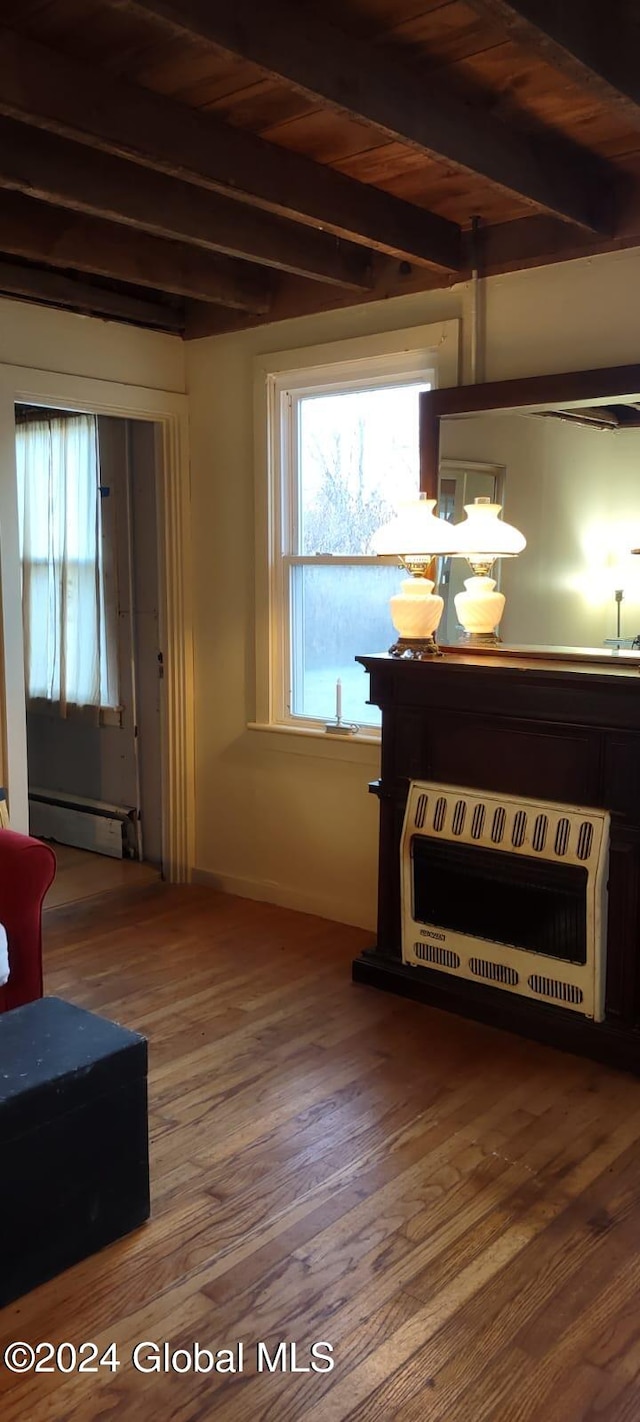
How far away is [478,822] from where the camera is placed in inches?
121

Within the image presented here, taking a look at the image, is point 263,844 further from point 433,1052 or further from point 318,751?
point 433,1052

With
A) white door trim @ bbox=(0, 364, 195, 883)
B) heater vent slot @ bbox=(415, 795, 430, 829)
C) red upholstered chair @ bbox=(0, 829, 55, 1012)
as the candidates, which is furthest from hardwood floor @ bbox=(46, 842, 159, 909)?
heater vent slot @ bbox=(415, 795, 430, 829)

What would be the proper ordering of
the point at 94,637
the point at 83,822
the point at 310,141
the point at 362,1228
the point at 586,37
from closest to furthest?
1. the point at 586,37
2. the point at 362,1228
3. the point at 310,141
4. the point at 94,637
5. the point at 83,822

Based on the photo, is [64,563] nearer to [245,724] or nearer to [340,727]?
[245,724]

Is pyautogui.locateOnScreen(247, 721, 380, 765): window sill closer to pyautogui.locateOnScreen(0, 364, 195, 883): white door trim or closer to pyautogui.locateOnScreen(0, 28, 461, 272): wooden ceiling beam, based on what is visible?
pyautogui.locateOnScreen(0, 364, 195, 883): white door trim

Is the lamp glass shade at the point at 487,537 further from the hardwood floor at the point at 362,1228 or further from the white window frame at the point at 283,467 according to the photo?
the hardwood floor at the point at 362,1228

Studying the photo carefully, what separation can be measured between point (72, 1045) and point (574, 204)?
99.4 inches

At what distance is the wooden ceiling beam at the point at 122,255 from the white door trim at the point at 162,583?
0.52 m

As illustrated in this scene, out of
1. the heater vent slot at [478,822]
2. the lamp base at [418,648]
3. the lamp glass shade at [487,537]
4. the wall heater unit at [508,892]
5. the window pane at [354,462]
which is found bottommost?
the wall heater unit at [508,892]

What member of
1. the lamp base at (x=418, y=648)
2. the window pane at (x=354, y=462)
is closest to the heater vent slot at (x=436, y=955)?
the lamp base at (x=418, y=648)

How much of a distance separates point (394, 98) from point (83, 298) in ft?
6.13

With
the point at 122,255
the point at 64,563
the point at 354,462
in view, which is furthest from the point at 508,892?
the point at 64,563

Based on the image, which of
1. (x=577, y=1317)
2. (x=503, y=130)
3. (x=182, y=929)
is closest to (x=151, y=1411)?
(x=577, y=1317)

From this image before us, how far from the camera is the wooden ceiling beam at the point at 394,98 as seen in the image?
1.95 meters
